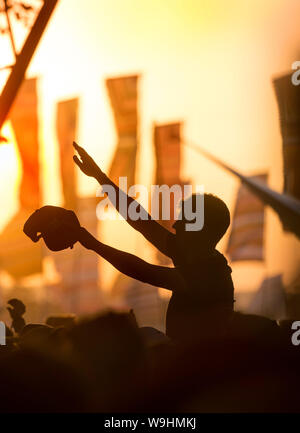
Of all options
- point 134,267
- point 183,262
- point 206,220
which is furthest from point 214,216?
point 134,267

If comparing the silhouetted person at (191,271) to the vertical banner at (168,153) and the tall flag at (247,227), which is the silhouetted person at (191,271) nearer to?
the vertical banner at (168,153)

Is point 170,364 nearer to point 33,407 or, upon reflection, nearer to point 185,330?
point 185,330

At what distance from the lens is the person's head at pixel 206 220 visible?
2.33 m

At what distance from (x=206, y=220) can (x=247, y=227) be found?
2741 centimetres

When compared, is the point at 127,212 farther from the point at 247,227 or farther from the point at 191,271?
the point at 247,227

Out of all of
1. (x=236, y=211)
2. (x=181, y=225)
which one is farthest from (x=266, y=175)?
(x=181, y=225)

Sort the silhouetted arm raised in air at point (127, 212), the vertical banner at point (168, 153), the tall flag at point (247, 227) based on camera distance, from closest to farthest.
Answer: the silhouetted arm raised in air at point (127, 212)
the vertical banner at point (168, 153)
the tall flag at point (247, 227)

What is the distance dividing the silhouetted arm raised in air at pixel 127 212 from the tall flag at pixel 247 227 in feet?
81.6

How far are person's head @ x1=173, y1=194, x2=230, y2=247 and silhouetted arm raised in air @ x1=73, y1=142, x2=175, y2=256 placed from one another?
120 millimetres

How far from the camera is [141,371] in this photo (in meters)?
1.75

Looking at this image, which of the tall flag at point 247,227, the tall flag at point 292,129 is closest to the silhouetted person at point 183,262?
the tall flag at point 292,129

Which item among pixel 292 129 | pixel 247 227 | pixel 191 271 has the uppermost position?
pixel 247 227

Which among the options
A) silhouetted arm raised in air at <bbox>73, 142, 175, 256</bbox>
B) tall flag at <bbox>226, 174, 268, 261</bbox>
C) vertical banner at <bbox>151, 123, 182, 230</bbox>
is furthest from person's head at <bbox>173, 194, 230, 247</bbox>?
tall flag at <bbox>226, 174, 268, 261</bbox>

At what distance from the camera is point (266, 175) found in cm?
3081
